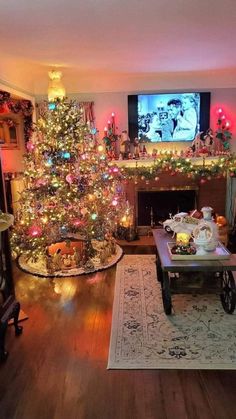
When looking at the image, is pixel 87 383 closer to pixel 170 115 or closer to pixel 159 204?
pixel 159 204

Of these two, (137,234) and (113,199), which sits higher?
(113,199)

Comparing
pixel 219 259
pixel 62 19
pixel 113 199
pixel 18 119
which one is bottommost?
pixel 219 259

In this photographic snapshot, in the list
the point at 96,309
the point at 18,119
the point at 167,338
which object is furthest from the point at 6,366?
the point at 18,119

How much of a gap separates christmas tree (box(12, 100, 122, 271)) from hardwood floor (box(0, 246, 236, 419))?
4.36ft

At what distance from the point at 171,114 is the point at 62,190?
2480 mm

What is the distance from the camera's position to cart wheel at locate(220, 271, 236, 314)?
2.78 meters

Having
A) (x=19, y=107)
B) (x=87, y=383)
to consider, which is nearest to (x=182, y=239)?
(x=87, y=383)

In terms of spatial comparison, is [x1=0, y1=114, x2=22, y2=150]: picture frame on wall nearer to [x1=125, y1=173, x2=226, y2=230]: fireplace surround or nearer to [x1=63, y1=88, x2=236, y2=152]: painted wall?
[x1=63, y1=88, x2=236, y2=152]: painted wall

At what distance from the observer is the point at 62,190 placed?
380 centimetres

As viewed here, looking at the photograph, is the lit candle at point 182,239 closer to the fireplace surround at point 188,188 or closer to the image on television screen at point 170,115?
the fireplace surround at point 188,188

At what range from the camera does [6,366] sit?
2.22m

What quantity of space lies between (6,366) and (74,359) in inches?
19.3

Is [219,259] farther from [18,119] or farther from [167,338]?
[18,119]

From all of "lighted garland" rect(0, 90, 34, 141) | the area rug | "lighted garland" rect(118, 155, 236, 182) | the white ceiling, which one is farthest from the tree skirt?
Answer: the white ceiling
